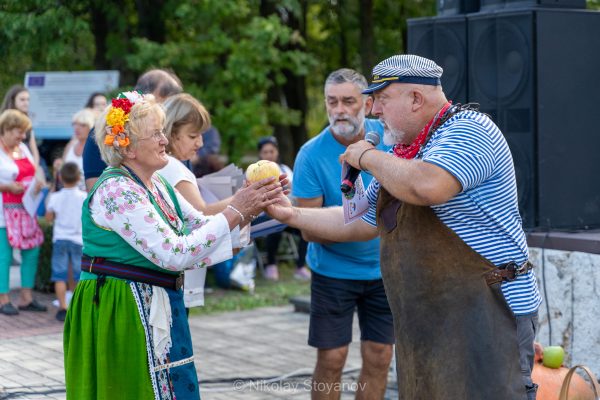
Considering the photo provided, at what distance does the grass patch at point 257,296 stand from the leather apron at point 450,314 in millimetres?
6137

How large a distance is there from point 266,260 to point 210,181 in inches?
281

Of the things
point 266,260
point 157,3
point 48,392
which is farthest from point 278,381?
point 157,3

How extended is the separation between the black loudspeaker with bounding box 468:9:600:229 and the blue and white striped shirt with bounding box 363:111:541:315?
7.78ft

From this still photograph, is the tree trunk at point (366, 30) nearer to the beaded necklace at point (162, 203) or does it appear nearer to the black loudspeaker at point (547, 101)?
the black loudspeaker at point (547, 101)

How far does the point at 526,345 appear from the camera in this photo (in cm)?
395

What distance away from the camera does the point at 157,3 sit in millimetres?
15109

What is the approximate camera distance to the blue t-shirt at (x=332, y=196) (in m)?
5.55

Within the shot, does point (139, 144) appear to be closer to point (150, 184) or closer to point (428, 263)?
point (150, 184)

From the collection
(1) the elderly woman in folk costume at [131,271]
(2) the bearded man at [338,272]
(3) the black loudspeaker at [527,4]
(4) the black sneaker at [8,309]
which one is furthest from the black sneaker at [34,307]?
(1) the elderly woman in folk costume at [131,271]

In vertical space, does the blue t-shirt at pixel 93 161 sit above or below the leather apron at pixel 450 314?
above

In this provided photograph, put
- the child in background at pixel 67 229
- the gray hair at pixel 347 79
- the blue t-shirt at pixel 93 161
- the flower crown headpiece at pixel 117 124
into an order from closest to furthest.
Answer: the flower crown headpiece at pixel 117 124, the blue t-shirt at pixel 93 161, the gray hair at pixel 347 79, the child in background at pixel 67 229

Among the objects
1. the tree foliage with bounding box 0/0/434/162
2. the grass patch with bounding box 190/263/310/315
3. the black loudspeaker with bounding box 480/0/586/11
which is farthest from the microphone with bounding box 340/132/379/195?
the tree foliage with bounding box 0/0/434/162

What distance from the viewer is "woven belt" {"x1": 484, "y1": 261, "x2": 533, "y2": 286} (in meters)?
3.74

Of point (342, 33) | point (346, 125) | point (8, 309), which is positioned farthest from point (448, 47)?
point (342, 33)
